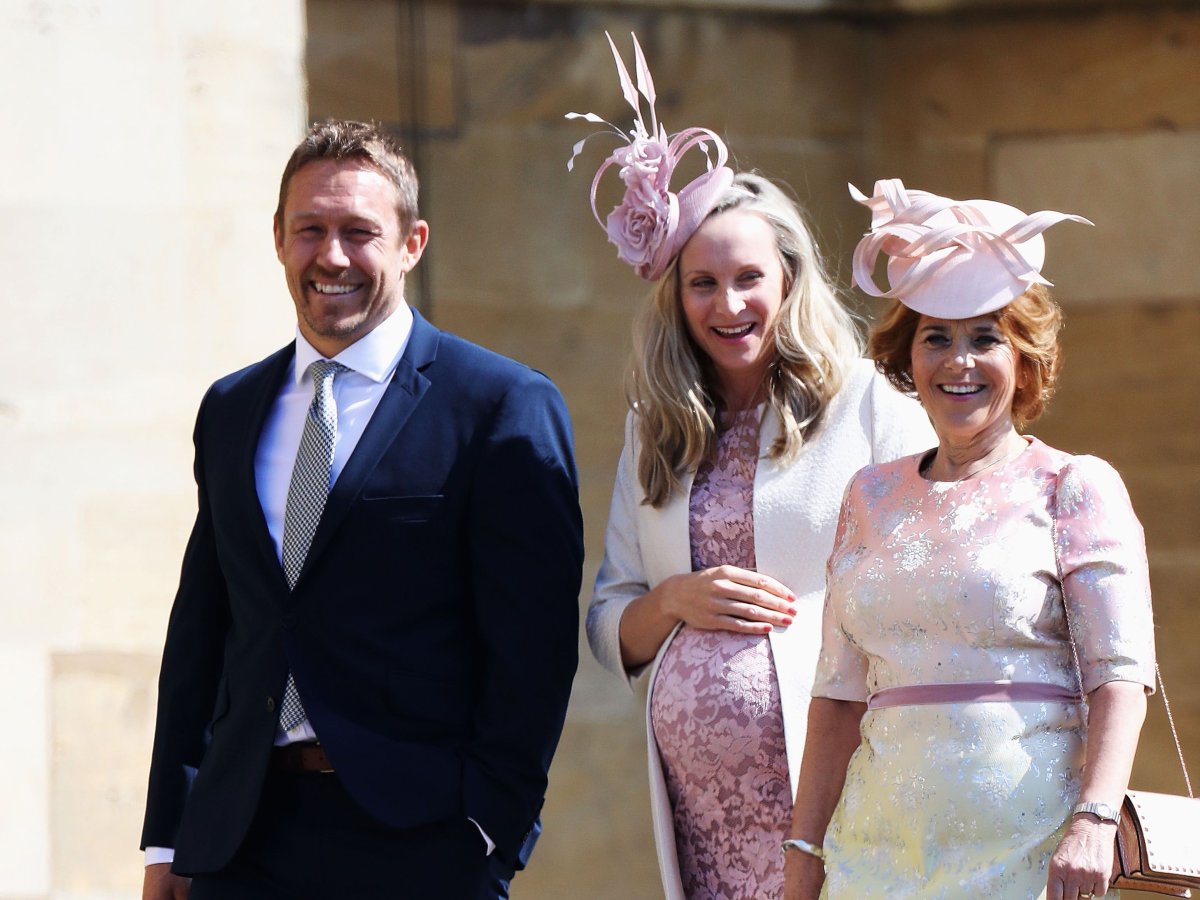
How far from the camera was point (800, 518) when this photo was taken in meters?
3.49

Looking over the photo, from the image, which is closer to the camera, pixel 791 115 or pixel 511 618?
pixel 511 618

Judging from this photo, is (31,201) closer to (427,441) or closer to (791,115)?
(427,441)

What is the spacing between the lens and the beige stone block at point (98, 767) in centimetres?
418

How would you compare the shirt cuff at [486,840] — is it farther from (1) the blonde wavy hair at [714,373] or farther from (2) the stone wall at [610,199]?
(2) the stone wall at [610,199]

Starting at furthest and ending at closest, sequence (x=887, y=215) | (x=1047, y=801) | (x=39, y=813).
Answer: (x=39, y=813), (x=887, y=215), (x=1047, y=801)

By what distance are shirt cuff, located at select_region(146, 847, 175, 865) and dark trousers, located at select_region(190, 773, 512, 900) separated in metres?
0.31

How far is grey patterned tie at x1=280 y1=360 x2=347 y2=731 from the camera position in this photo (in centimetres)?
312

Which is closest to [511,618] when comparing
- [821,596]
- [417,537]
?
[417,537]

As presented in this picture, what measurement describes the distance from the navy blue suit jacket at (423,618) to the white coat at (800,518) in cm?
35

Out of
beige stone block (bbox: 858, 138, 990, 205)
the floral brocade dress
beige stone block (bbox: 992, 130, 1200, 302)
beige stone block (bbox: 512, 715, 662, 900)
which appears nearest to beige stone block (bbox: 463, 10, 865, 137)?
beige stone block (bbox: 858, 138, 990, 205)

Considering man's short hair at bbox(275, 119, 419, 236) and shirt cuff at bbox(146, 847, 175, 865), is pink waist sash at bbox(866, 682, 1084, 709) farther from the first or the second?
shirt cuff at bbox(146, 847, 175, 865)

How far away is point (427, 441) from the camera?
3197 millimetres

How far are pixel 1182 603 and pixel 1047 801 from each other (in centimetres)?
310

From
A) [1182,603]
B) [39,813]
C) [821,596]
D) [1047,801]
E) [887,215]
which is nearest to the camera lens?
[1047,801]
